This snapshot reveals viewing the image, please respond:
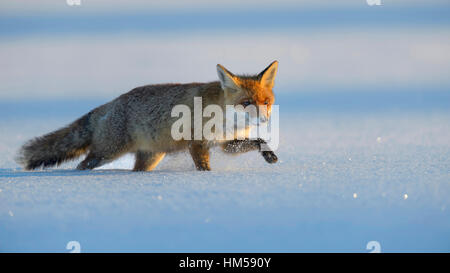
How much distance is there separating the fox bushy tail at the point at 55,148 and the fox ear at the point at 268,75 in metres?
2.07

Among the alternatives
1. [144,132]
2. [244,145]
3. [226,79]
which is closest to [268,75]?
[226,79]

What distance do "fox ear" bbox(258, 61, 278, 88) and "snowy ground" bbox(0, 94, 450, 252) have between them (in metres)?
0.94

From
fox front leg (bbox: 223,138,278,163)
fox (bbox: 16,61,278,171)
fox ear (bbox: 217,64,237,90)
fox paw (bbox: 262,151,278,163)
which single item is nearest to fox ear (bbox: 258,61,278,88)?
fox (bbox: 16,61,278,171)

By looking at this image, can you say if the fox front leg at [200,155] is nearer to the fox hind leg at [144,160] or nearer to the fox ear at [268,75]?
the fox hind leg at [144,160]

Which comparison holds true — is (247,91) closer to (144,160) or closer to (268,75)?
(268,75)

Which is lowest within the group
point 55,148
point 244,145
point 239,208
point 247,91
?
point 239,208

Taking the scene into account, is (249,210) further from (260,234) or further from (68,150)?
(68,150)

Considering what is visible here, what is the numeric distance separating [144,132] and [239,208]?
2459 mm

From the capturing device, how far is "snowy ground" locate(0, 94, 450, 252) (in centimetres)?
314

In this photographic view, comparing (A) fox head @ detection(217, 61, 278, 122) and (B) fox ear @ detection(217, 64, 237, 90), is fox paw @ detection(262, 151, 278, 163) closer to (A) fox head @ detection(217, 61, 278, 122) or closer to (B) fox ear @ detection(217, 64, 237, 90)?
(A) fox head @ detection(217, 61, 278, 122)

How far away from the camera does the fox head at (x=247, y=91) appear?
5.27m

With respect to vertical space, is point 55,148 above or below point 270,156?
above

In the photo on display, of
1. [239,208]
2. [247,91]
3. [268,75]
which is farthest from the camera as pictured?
[268,75]

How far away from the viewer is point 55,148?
5875 mm
